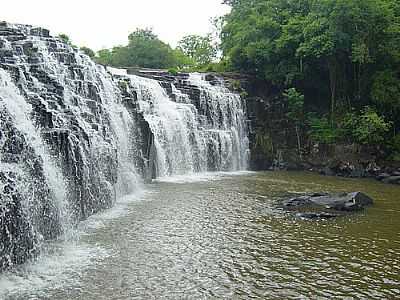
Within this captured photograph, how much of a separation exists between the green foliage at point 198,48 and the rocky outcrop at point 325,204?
179 ft

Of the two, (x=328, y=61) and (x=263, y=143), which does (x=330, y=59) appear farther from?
(x=263, y=143)

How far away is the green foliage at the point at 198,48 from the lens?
70700 millimetres

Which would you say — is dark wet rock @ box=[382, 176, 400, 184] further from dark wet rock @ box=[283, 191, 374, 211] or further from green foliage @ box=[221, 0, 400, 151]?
dark wet rock @ box=[283, 191, 374, 211]

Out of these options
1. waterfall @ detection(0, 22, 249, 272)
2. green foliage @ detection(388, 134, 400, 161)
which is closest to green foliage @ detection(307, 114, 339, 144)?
green foliage @ detection(388, 134, 400, 161)

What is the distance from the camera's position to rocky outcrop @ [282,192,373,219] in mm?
15113

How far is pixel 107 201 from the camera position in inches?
618

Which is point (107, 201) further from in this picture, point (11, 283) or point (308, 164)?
point (308, 164)

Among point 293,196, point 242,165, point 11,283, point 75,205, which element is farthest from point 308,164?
point 11,283

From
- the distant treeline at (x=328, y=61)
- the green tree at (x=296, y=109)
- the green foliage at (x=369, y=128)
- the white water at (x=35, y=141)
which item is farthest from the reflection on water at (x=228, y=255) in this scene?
the green tree at (x=296, y=109)

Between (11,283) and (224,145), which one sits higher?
(224,145)

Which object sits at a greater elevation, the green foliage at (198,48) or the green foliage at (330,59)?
the green foliage at (198,48)

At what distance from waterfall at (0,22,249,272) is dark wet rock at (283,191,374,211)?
6943mm

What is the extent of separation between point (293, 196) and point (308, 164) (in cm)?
1271

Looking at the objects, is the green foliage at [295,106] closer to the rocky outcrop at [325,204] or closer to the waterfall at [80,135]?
the waterfall at [80,135]
